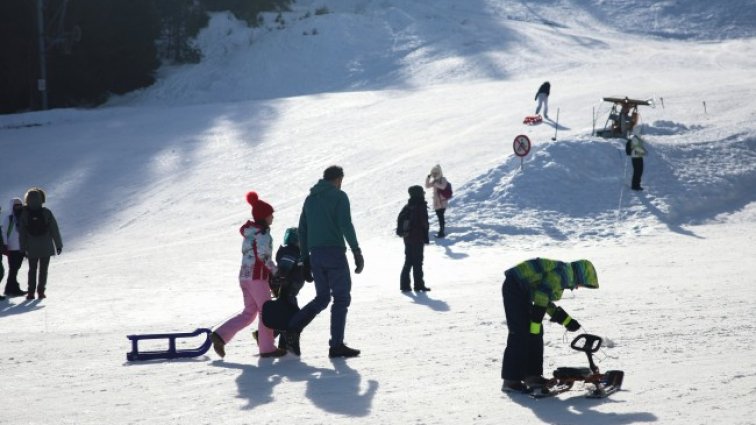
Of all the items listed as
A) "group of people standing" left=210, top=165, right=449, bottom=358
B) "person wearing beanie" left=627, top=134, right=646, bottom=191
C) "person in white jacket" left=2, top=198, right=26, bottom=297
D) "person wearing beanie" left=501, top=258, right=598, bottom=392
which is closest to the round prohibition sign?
"person wearing beanie" left=627, top=134, right=646, bottom=191

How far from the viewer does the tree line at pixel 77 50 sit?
3906 centimetres

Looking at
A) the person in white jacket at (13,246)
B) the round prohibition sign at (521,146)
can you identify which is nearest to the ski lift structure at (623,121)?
the round prohibition sign at (521,146)

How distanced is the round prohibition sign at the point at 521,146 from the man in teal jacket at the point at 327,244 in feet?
38.9

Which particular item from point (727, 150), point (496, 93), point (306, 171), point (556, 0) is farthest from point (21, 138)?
point (556, 0)

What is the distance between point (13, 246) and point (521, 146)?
33.1 ft

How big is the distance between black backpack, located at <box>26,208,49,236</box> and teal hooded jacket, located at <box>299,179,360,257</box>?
22.3 ft

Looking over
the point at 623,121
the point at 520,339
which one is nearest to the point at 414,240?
the point at 520,339

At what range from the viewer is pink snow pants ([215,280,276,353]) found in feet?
31.3

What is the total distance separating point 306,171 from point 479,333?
15.3 metres

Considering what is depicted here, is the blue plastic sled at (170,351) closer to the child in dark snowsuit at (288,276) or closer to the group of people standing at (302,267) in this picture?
the group of people standing at (302,267)

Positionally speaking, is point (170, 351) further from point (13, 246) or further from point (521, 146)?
point (521, 146)

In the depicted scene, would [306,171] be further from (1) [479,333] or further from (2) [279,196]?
(1) [479,333]

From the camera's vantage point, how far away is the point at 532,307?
789 cm

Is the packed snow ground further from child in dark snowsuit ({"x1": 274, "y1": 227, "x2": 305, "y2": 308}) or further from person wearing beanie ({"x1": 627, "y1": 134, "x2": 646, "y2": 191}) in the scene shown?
child in dark snowsuit ({"x1": 274, "y1": 227, "x2": 305, "y2": 308})
